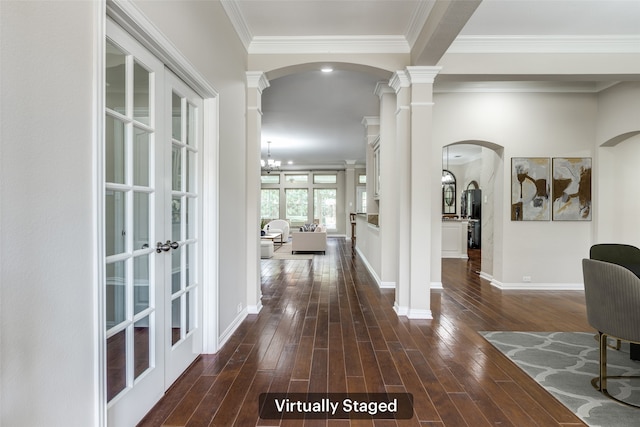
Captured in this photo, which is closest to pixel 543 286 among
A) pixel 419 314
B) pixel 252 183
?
pixel 419 314

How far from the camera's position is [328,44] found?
11.2ft

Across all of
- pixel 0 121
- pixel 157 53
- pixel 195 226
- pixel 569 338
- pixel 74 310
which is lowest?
pixel 569 338

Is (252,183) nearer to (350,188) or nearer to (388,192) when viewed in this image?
(388,192)

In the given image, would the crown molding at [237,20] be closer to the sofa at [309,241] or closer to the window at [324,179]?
the sofa at [309,241]

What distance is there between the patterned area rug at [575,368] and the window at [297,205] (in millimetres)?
10609

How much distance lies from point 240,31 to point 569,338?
4.38 meters

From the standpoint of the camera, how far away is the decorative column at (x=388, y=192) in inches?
187

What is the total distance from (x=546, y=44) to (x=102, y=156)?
170 inches

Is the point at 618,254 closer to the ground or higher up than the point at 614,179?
closer to the ground

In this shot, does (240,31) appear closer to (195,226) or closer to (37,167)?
(195,226)

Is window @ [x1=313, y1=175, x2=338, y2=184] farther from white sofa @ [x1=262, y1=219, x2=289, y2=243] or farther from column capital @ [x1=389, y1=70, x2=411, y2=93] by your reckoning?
column capital @ [x1=389, y1=70, x2=411, y2=93]

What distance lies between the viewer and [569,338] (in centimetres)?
290

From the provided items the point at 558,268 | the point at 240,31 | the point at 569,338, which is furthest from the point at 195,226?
the point at 558,268

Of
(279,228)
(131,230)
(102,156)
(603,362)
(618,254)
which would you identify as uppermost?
(102,156)
